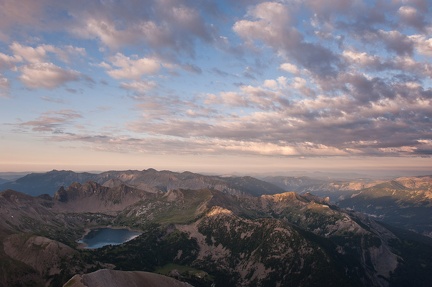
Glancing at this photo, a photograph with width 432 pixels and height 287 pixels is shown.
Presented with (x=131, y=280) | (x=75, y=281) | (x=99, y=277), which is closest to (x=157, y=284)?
(x=131, y=280)

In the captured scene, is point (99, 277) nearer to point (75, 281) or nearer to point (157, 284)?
point (75, 281)

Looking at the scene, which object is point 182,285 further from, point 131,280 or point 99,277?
point 99,277

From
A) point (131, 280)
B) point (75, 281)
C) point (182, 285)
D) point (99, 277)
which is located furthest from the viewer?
point (182, 285)

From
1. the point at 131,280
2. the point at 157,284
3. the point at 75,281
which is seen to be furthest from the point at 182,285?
the point at 75,281

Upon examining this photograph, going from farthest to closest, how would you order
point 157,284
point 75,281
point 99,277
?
1. point 157,284
2. point 99,277
3. point 75,281

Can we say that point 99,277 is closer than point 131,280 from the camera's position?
Yes

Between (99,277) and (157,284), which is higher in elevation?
(99,277)
